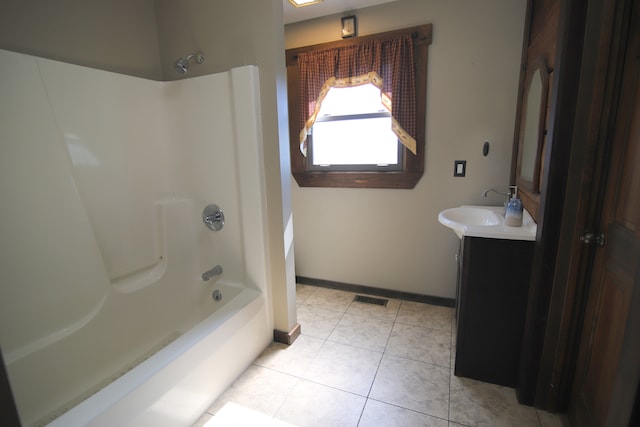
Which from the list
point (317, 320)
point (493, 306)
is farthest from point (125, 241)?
point (493, 306)

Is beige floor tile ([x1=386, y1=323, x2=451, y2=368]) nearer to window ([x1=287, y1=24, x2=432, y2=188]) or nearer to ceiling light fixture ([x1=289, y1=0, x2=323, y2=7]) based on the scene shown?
window ([x1=287, y1=24, x2=432, y2=188])

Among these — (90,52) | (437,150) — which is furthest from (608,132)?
(90,52)

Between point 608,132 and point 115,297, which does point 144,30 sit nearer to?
point 115,297

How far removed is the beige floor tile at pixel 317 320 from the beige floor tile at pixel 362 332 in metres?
0.05

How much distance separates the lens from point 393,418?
148 centimetres

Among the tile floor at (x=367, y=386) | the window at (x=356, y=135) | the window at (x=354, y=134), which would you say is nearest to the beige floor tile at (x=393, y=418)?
the tile floor at (x=367, y=386)

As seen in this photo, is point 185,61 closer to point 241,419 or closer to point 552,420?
point 241,419

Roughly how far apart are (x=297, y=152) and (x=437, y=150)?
1.19m

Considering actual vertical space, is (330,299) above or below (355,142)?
below

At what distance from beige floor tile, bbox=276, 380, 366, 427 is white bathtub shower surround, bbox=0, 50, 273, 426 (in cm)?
38

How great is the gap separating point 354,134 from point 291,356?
1780 mm

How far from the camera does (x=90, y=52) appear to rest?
1.73 metres

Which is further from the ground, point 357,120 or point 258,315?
point 357,120

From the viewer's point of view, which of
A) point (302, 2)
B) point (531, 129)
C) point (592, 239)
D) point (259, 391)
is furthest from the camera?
point (302, 2)
